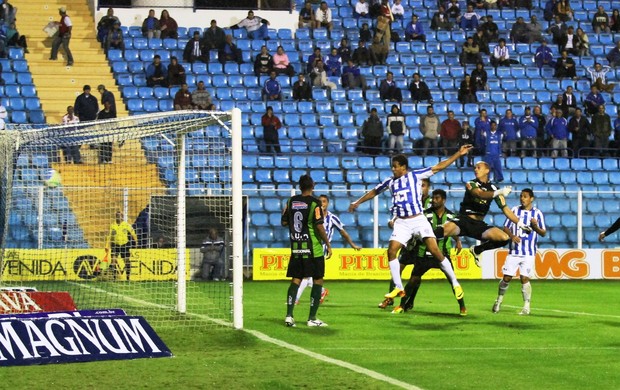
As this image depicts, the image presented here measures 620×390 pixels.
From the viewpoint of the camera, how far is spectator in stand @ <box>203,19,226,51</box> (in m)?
35.2

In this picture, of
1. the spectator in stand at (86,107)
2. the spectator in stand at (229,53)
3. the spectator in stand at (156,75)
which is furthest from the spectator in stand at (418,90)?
the spectator in stand at (86,107)

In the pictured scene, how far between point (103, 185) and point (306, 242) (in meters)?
10.8

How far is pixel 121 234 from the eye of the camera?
76.7 ft

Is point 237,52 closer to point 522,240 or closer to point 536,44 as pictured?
point 536,44

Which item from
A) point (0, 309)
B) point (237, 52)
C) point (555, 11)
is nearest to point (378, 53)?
point (237, 52)

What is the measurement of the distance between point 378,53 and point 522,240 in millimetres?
18443

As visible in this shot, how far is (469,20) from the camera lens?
127 ft

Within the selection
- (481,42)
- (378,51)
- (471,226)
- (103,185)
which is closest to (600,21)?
(481,42)

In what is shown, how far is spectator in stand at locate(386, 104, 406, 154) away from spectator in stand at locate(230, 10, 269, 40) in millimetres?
5965

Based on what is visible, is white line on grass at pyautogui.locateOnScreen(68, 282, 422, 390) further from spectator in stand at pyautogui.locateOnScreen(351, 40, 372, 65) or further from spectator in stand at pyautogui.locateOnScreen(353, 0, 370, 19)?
spectator in stand at pyautogui.locateOnScreen(353, 0, 370, 19)

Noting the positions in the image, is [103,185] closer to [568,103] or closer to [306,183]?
[306,183]

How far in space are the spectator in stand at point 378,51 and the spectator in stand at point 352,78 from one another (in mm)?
1060

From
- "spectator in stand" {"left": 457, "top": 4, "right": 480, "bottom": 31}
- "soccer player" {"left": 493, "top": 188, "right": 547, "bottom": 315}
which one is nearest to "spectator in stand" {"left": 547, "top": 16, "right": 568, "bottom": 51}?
"spectator in stand" {"left": 457, "top": 4, "right": 480, "bottom": 31}

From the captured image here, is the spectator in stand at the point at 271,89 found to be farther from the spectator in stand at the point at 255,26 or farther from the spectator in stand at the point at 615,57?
the spectator in stand at the point at 615,57
